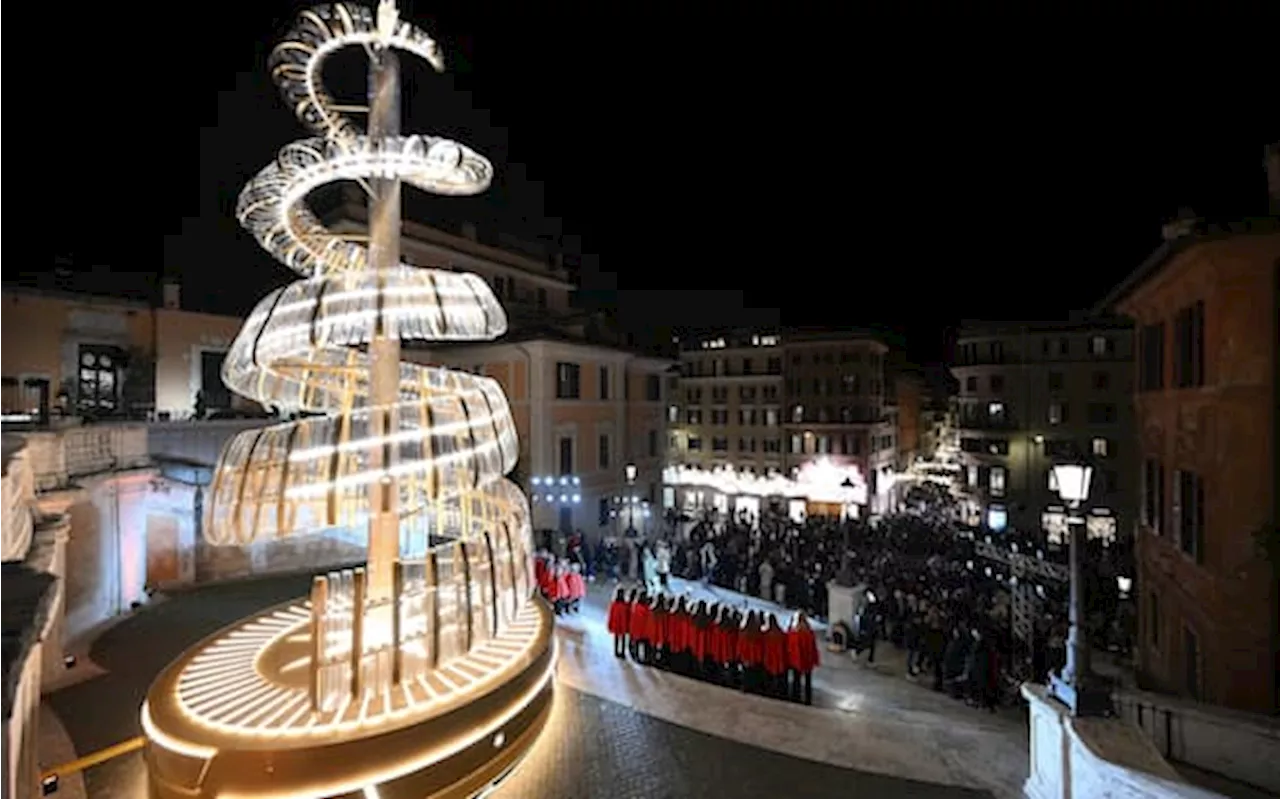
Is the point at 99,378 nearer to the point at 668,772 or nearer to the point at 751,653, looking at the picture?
the point at 751,653

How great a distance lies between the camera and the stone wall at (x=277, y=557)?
2023 centimetres

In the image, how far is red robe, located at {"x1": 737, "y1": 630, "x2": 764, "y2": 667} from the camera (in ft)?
41.3

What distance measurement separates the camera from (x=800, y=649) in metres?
12.4

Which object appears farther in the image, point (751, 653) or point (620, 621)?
point (620, 621)

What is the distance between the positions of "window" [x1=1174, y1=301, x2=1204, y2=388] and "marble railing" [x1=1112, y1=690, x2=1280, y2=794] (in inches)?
261

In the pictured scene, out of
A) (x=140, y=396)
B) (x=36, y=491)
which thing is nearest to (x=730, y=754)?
(x=36, y=491)

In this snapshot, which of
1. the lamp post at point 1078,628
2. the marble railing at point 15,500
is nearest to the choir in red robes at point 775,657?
the lamp post at point 1078,628

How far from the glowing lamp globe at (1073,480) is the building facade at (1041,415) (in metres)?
38.4

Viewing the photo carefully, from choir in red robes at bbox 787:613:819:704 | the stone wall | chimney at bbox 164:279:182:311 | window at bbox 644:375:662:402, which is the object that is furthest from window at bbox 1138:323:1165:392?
chimney at bbox 164:279:182:311

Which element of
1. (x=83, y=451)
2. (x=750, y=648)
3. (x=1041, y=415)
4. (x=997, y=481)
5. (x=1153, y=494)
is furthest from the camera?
(x=997, y=481)

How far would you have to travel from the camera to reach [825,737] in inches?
413

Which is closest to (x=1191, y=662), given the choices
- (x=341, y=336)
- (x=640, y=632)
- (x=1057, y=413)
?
(x=640, y=632)

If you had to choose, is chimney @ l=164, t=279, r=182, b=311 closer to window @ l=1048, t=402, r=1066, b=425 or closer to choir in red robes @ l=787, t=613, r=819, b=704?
choir in red robes @ l=787, t=613, r=819, b=704

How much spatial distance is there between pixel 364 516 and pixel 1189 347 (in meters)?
17.0
